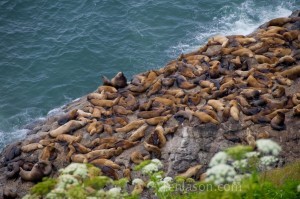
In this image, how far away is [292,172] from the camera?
15.8 m

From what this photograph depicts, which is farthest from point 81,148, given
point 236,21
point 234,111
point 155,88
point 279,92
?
point 236,21

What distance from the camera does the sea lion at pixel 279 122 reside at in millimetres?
19406

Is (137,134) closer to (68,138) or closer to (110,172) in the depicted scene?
(110,172)

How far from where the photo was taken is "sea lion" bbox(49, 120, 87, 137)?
22.1m

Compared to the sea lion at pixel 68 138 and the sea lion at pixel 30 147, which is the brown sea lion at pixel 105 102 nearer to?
the sea lion at pixel 68 138

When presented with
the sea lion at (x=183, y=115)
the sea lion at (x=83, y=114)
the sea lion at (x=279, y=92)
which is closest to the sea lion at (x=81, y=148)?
the sea lion at (x=83, y=114)

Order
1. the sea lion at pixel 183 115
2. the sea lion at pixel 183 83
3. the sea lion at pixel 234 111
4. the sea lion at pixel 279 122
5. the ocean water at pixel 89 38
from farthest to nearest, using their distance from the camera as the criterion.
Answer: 1. the ocean water at pixel 89 38
2. the sea lion at pixel 183 83
3. the sea lion at pixel 183 115
4. the sea lion at pixel 234 111
5. the sea lion at pixel 279 122

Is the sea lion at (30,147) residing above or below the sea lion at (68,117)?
below

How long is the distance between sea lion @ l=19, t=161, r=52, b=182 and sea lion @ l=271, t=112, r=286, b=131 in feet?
31.4

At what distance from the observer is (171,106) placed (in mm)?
22078

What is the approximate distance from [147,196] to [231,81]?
793 cm

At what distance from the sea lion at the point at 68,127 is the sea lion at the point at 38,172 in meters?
2.36

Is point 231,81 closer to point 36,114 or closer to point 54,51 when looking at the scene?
point 36,114

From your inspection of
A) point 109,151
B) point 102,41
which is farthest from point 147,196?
point 102,41
